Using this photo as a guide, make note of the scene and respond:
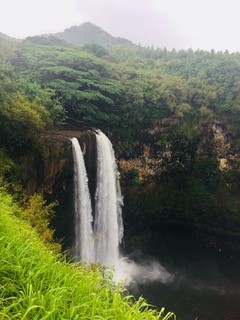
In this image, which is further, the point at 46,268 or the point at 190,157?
the point at 190,157

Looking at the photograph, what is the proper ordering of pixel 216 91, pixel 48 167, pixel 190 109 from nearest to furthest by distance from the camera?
pixel 48 167, pixel 190 109, pixel 216 91

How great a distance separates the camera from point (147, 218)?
19969 millimetres

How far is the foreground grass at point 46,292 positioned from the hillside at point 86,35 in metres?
74.5

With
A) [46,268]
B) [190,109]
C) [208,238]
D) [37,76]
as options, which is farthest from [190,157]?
[46,268]

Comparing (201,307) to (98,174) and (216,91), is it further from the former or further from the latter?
(216,91)

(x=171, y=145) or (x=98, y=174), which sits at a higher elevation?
(x=171, y=145)

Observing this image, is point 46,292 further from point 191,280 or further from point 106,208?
point 191,280

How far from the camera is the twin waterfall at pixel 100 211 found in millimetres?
14750

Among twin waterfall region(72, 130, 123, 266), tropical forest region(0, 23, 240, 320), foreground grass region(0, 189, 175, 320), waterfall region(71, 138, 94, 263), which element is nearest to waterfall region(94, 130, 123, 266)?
twin waterfall region(72, 130, 123, 266)

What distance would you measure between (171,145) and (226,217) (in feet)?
18.0

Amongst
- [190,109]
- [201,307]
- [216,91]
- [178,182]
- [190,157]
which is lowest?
[201,307]

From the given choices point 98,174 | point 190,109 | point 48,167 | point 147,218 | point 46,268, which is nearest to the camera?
point 46,268

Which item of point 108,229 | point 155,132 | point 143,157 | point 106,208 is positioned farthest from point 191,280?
point 155,132

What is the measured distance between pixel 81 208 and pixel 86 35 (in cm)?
6885
